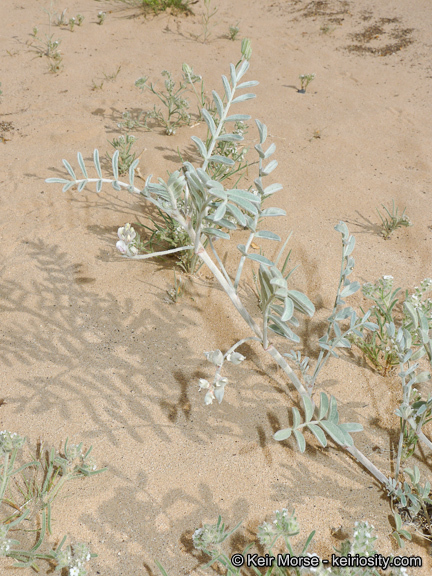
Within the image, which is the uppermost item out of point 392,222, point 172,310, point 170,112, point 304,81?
point 304,81

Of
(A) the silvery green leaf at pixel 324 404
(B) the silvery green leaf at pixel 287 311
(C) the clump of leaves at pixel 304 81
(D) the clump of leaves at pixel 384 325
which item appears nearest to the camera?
(B) the silvery green leaf at pixel 287 311

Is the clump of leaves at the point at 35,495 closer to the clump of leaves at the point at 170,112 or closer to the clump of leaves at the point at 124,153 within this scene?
the clump of leaves at the point at 124,153

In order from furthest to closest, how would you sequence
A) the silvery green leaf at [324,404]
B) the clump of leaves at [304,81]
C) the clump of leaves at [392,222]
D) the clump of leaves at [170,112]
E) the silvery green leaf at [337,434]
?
the clump of leaves at [304,81] → the clump of leaves at [170,112] → the clump of leaves at [392,222] → the silvery green leaf at [324,404] → the silvery green leaf at [337,434]

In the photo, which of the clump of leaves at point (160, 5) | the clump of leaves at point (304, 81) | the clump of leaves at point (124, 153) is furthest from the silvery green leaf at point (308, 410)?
the clump of leaves at point (160, 5)

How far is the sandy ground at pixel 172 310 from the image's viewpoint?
1575 mm

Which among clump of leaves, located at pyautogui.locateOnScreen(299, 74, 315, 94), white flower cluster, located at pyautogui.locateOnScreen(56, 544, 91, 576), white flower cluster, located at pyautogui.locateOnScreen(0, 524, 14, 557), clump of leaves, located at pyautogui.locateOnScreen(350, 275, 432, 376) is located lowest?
white flower cluster, located at pyautogui.locateOnScreen(56, 544, 91, 576)

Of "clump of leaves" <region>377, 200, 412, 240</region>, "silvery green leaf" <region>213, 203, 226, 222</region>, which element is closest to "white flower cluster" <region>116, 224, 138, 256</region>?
"silvery green leaf" <region>213, 203, 226, 222</region>

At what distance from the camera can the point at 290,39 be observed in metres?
4.95

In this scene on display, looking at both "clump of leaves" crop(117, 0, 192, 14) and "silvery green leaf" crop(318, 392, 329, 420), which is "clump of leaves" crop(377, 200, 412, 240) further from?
"clump of leaves" crop(117, 0, 192, 14)

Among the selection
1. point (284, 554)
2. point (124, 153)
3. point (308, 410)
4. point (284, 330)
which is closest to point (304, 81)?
point (124, 153)

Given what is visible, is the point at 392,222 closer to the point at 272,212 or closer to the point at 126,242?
the point at 272,212

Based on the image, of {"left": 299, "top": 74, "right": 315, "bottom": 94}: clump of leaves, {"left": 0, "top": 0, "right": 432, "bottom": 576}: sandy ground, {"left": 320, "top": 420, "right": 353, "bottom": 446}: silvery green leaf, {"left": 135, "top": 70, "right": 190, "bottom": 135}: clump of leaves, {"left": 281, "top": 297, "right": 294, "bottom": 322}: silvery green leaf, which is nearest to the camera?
{"left": 281, "top": 297, "right": 294, "bottom": 322}: silvery green leaf

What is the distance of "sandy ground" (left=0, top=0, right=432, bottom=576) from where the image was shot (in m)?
1.58

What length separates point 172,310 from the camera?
2145 millimetres
